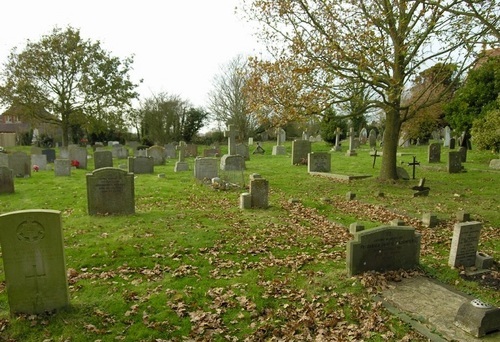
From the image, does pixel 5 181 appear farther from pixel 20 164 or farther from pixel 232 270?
pixel 232 270

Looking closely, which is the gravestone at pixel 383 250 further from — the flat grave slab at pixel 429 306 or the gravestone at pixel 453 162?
the gravestone at pixel 453 162

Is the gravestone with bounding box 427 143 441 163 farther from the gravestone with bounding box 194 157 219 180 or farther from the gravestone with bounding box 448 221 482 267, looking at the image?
the gravestone with bounding box 448 221 482 267

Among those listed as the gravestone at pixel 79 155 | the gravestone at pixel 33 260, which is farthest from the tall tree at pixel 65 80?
the gravestone at pixel 33 260

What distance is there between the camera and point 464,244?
7367 mm

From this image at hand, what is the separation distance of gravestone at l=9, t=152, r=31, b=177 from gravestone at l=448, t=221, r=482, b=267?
2005 cm

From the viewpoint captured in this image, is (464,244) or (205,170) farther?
(205,170)

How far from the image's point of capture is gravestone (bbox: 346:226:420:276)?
6.75 m

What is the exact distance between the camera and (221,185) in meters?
15.5

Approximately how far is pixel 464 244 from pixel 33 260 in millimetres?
7603

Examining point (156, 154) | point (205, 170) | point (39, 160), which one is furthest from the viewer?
point (156, 154)

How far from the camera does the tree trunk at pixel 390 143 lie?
16.3 m

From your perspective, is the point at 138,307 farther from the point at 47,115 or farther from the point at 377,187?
the point at 47,115

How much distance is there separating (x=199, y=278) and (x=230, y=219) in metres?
3.88

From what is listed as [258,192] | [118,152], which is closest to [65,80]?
[118,152]
